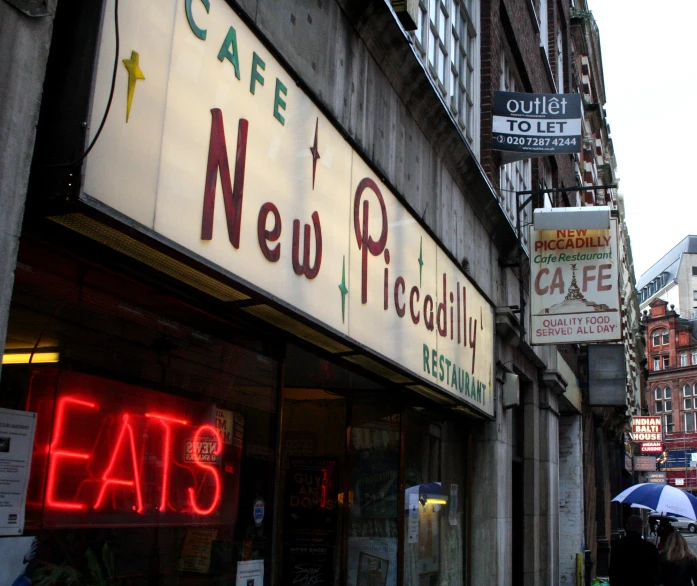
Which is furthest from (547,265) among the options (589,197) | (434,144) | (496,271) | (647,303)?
(647,303)

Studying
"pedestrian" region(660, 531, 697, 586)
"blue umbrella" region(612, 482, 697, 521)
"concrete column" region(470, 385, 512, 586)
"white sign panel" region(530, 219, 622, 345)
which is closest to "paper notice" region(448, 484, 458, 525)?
"concrete column" region(470, 385, 512, 586)

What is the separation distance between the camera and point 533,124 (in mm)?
10469

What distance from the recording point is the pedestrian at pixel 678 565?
8297 mm

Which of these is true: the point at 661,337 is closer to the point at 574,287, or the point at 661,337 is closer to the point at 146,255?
the point at 574,287

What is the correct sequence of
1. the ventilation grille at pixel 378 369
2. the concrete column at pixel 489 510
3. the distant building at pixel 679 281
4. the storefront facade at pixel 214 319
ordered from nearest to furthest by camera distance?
1. the storefront facade at pixel 214 319
2. the ventilation grille at pixel 378 369
3. the concrete column at pixel 489 510
4. the distant building at pixel 679 281

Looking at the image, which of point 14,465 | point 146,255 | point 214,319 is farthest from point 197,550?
point 146,255

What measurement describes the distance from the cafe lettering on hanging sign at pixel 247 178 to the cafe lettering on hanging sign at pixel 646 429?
122ft

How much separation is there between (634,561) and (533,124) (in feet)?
17.7

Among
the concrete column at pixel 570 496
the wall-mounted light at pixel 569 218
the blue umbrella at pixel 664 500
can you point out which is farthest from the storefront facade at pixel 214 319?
the concrete column at pixel 570 496

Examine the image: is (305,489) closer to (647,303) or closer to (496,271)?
(496,271)

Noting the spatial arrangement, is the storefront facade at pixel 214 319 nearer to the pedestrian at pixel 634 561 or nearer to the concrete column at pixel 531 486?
the pedestrian at pixel 634 561

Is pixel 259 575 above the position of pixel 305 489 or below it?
below

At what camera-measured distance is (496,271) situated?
35.5 ft

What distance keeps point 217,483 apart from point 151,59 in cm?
242
